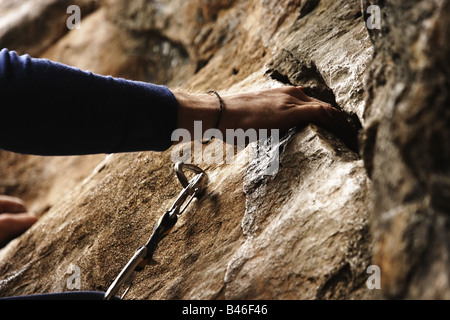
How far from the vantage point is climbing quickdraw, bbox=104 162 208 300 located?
116 cm

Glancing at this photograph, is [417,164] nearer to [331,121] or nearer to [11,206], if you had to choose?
[331,121]

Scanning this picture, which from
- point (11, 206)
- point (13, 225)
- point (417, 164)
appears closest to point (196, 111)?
point (417, 164)

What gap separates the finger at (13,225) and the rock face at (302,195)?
0.05m

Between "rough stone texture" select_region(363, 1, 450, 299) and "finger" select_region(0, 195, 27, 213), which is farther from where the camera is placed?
"finger" select_region(0, 195, 27, 213)

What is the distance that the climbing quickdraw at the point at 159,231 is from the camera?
1.16 meters

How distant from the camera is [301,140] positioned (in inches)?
52.1

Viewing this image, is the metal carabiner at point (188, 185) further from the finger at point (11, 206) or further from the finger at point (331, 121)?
the finger at point (11, 206)

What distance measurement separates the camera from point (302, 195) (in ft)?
3.88

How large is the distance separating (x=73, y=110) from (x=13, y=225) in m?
1.11

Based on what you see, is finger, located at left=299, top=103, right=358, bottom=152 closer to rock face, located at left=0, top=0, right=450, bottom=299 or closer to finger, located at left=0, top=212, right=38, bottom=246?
rock face, located at left=0, top=0, right=450, bottom=299

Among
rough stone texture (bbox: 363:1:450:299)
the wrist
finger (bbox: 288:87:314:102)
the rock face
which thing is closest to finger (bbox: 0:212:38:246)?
the rock face

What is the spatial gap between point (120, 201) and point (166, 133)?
19.2 inches

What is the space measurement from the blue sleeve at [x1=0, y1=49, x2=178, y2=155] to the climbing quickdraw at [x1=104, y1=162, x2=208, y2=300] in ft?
0.69

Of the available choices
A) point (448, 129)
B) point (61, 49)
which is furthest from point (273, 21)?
point (61, 49)
